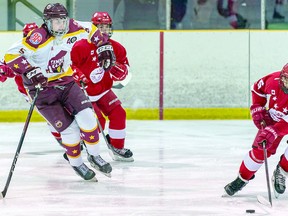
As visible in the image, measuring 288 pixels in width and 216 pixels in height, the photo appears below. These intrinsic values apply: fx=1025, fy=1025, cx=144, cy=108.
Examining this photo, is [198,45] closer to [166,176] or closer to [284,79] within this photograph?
[166,176]

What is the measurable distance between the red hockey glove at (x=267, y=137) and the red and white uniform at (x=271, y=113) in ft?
0.11

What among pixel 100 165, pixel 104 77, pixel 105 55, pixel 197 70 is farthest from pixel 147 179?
pixel 197 70

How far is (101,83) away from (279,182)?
2011 mm

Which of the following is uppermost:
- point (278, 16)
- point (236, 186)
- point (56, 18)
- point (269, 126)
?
point (56, 18)

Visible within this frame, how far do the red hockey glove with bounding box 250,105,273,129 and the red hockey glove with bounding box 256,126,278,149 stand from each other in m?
0.10

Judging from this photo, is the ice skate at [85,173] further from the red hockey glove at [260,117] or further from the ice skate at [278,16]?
the ice skate at [278,16]

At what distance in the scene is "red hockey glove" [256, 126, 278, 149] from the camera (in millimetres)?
4996

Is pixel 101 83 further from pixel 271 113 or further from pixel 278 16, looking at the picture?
pixel 278 16

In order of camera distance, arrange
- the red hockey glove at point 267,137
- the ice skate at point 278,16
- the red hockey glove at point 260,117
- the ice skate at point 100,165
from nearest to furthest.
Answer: the red hockey glove at point 267,137 → the red hockey glove at point 260,117 → the ice skate at point 100,165 → the ice skate at point 278,16

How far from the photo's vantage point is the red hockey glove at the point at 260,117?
5.14 m

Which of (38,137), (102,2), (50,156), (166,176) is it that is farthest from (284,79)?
(102,2)

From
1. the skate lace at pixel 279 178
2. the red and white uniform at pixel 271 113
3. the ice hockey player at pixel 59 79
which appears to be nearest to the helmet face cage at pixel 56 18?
the ice hockey player at pixel 59 79

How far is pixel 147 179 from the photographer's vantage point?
5941mm

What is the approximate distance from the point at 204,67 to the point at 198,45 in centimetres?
22
